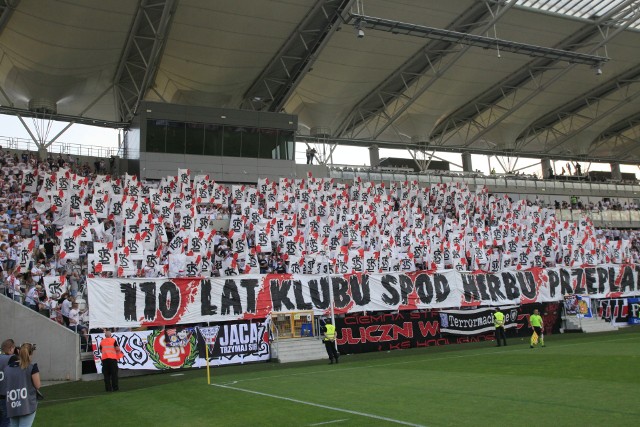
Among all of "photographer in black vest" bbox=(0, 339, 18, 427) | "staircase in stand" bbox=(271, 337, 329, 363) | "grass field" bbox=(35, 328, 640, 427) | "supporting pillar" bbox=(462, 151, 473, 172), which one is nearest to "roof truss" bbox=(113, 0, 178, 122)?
"staircase in stand" bbox=(271, 337, 329, 363)

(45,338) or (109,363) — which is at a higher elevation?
(45,338)

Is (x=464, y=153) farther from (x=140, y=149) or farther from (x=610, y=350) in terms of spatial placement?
(x=610, y=350)

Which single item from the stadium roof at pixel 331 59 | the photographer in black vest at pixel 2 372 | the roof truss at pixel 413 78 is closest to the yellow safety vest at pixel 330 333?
the photographer in black vest at pixel 2 372

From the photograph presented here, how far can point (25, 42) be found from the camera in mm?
36844

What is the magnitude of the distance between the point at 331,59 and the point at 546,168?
37.0m

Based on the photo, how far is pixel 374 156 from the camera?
59.6 m

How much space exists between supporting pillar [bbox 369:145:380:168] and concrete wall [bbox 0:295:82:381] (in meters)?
42.5

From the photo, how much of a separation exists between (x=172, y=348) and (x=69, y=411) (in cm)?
863

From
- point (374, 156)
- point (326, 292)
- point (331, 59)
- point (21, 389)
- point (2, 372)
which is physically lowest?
point (21, 389)

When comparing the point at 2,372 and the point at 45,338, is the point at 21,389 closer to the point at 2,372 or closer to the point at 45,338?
the point at 2,372

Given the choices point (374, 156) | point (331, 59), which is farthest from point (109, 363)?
point (374, 156)

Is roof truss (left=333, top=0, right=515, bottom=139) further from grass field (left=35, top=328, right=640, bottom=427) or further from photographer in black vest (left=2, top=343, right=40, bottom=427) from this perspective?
photographer in black vest (left=2, top=343, right=40, bottom=427)

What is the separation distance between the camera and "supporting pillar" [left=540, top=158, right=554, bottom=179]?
2724 inches

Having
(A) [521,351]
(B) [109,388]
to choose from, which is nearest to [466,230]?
(A) [521,351]
